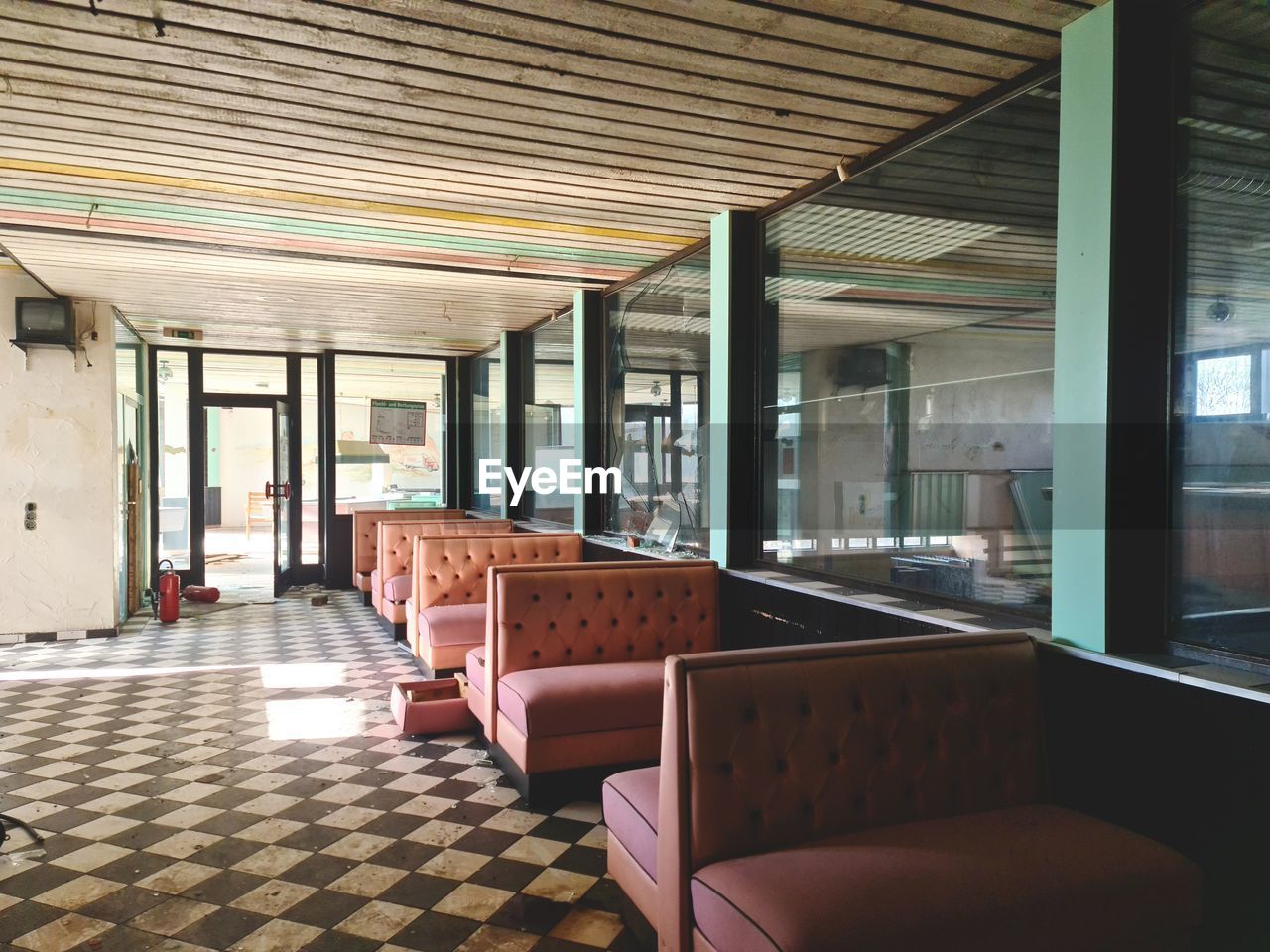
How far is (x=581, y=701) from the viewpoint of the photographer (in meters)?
3.54

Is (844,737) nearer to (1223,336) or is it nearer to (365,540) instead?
(1223,336)

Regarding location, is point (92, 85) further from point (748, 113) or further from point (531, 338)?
point (531, 338)

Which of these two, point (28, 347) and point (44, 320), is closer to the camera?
point (44, 320)

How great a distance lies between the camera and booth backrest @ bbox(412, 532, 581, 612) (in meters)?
5.76

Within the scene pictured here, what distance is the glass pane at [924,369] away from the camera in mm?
2938

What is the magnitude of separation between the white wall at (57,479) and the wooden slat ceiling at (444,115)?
2.06m

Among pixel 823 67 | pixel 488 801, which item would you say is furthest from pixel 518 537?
pixel 823 67

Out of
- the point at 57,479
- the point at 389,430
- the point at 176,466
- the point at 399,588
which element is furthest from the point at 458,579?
the point at 176,466

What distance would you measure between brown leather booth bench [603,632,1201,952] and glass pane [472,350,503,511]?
21.8 ft

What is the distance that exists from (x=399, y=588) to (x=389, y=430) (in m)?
4.07

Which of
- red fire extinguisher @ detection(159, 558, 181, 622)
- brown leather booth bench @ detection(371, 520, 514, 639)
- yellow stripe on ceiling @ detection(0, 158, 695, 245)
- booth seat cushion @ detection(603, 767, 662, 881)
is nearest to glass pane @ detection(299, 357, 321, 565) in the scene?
red fire extinguisher @ detection(159, 558, 181, 622)

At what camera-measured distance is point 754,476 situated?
180 inches

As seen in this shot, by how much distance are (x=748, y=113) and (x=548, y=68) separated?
0.83m

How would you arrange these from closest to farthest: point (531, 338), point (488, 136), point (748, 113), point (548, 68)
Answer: point (548, 68) → point (748, 113) → point (488, 136) → point (531, 338)
